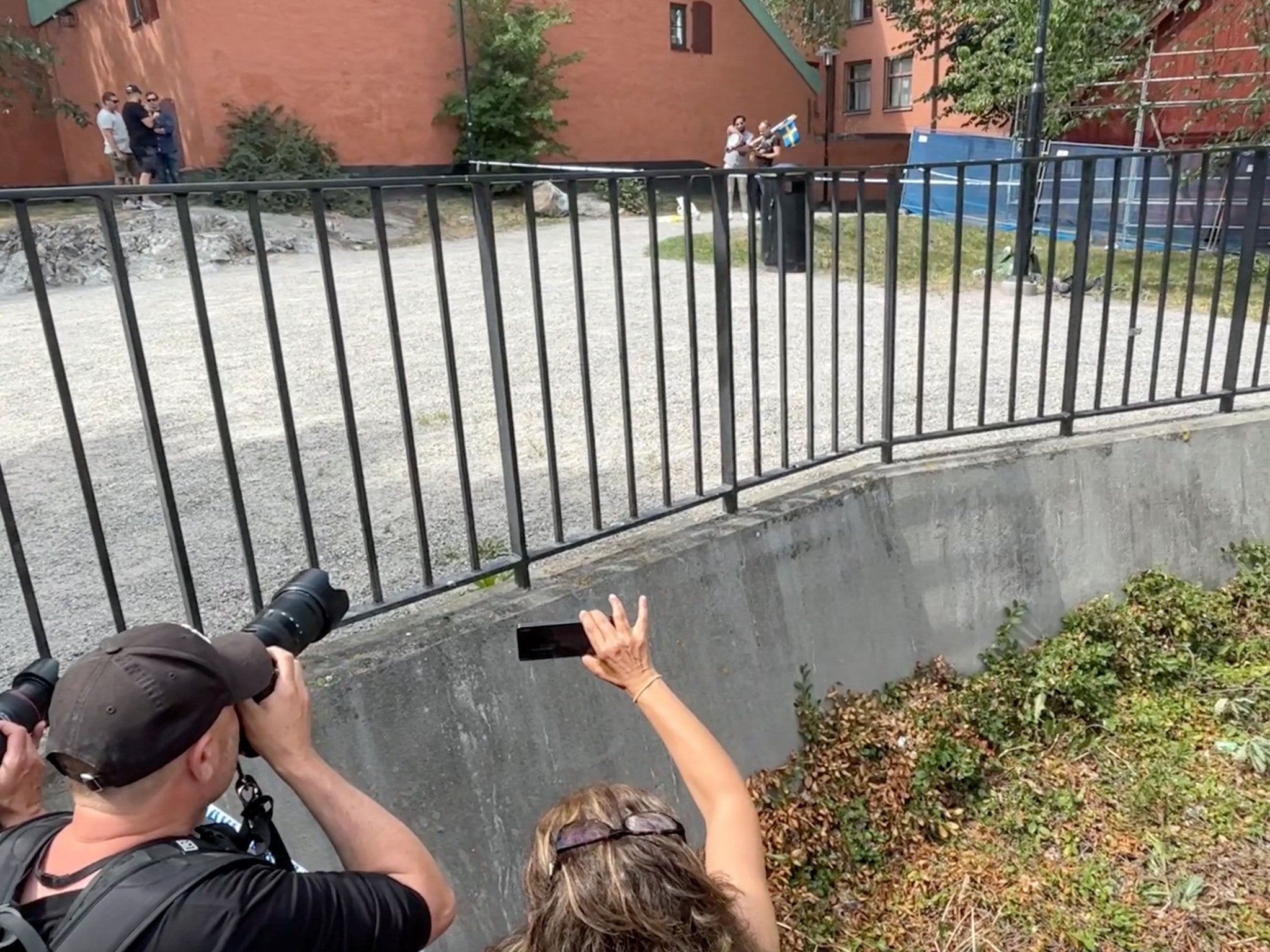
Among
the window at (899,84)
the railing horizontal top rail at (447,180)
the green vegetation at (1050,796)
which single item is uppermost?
the window at (899,84)

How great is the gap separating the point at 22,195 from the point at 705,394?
4010 millimetres

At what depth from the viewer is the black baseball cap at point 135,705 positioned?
4.34 feet

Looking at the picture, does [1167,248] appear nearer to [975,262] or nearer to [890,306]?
[890,306]

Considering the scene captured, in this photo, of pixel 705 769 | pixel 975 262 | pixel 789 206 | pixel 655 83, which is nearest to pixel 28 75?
pixel 655 83

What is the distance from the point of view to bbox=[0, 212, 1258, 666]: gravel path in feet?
11.7

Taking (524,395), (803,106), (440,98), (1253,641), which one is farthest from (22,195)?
(803,106)

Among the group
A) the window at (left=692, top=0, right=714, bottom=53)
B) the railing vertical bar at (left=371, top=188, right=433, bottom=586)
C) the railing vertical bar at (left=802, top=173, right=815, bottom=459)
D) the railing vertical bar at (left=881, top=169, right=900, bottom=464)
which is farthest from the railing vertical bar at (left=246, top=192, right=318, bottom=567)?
the window at (left=692, top=0, right=714, bottom=53)

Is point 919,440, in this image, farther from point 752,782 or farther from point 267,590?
point 267,590

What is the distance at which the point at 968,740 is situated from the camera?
3.76 m

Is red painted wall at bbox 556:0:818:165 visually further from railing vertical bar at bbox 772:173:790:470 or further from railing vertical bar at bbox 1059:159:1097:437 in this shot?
railing vertical bar at bbox 772:173:790:470

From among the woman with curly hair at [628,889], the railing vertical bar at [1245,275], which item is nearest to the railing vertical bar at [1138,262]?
the railing vertical bar at [1245,275]

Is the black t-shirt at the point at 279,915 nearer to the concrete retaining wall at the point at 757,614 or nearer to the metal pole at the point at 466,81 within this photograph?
the concrete retaining wall at the point at 757,614

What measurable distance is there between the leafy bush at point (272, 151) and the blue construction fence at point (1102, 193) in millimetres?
9709

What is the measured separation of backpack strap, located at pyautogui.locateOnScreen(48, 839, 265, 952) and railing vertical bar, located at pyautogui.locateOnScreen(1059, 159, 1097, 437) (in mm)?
4060
